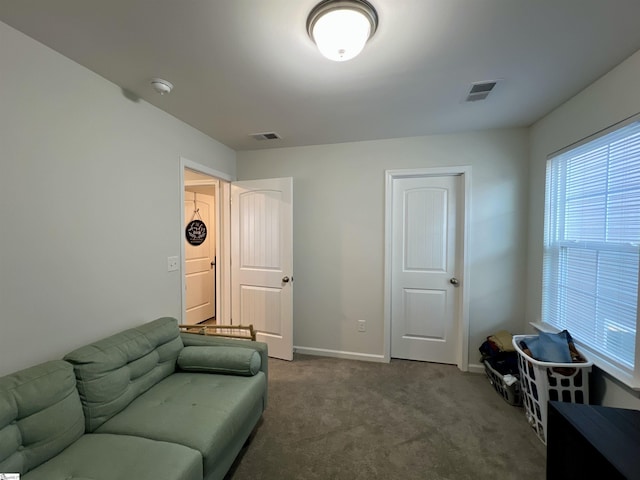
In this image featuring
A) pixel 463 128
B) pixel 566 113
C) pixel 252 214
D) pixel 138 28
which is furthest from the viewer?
pixel 252 214

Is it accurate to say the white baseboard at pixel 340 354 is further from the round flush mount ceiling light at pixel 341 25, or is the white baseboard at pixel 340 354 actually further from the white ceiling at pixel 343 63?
the round flush mount ceiling light at pixel 341 25

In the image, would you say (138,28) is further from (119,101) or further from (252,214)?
(252,214)

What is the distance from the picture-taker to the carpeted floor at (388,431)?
5.27 feet

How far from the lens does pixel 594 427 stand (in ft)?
3.80

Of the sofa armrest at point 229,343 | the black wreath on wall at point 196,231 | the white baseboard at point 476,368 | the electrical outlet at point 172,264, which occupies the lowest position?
the white baseboard at point 476,368

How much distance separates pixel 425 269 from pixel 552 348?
1.25 m

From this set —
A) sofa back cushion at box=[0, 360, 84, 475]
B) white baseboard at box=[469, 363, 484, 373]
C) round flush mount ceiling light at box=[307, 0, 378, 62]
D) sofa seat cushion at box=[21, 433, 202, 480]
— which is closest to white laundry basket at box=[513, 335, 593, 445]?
white baseboard at box=[469, 363, 484, 373]

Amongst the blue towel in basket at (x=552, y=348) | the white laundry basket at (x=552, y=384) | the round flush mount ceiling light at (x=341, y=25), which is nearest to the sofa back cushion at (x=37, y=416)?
the round flush mount ceiling light at (x=341, y=25)

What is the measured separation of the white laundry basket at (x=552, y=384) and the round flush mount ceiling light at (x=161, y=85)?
313cm

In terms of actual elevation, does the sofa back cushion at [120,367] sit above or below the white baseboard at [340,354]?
above

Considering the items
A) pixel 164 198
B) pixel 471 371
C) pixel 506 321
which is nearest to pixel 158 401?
pixel 164 198

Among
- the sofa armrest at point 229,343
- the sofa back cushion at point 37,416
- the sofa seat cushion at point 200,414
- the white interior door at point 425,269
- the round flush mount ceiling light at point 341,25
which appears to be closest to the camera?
the sofa back cushion at point 37,416

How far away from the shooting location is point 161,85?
179 centimetres

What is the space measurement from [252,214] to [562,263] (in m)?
3.03
